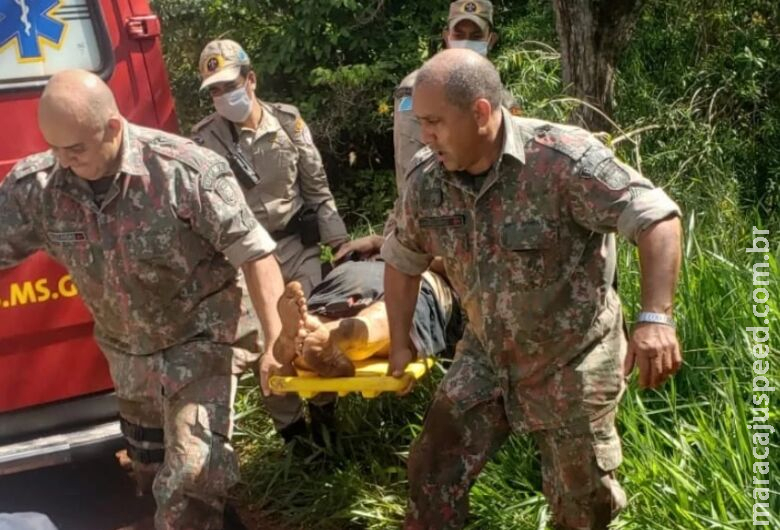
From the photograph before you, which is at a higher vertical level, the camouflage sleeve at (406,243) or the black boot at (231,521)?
the camouflage sleeve at (406,243)

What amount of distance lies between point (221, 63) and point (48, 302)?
1333 millimetres

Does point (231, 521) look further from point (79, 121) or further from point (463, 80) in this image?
point (463, 80)

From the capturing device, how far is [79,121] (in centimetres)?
284

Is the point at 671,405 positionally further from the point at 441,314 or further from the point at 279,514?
the point at 279,514

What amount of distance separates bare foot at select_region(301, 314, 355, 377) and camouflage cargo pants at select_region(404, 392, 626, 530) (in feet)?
1.36

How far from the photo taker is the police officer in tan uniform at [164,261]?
301cm

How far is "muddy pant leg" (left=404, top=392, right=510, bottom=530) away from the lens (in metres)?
2.96

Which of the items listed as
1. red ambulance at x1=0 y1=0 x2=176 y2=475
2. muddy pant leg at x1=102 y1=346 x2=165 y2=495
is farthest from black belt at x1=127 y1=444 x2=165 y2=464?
Answer: red ambulance at x1=0 y1=0 x2=176 y2=475

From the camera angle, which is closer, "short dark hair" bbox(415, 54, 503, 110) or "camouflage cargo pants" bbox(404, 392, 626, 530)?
"short dark hair" bbox(415, 54, 503, 110)

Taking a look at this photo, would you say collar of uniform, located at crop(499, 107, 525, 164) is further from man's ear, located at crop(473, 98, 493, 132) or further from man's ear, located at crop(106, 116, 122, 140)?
man's ear, located at crop(106, 116, 122, 140)

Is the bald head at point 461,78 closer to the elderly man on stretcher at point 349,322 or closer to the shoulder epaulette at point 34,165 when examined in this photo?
the elderly man on stretcher at point 349,322

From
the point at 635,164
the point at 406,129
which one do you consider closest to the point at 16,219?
the point at 406,129

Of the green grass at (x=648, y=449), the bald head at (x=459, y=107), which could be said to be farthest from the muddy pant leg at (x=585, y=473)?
the bald head at (x=459, y=107)

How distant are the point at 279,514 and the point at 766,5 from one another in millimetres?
4400
